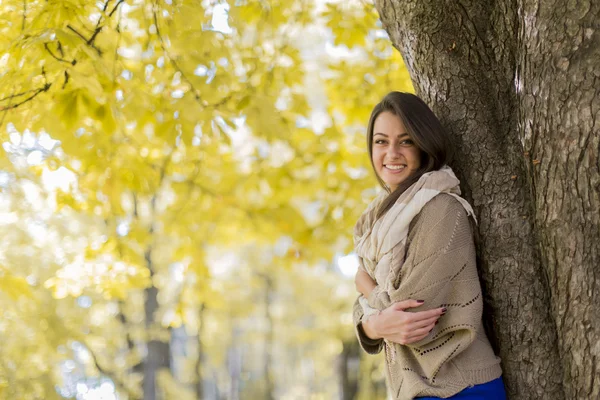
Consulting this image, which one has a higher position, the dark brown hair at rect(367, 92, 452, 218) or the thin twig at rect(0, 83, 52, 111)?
the thin twig at rect(0, 83, 52, 111)

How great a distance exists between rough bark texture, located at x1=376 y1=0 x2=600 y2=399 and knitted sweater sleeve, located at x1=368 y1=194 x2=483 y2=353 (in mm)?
117

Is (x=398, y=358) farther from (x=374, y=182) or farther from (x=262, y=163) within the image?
(x=262, y=163)

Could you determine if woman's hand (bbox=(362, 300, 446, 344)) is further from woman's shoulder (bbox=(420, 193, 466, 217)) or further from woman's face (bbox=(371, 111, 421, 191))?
woman's face (bbox=(371, 111, 421, 191))

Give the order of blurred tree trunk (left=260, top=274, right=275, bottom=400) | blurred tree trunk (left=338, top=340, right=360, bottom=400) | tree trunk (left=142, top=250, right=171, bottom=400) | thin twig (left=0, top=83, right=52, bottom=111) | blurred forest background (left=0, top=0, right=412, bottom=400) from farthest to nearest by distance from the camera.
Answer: blurred tree trunk (left=260, top=274, right=275, bottom=400) < blurred tree trunk (left=338, top=340, right=360, bottom=400) < tree trunk (left=142, top=250, right=171, bottom=400) < blurred forest background (left=0, top=0, right=412, bottom=400) < thin twig (left=0, top=83, right=52, bottom=111)

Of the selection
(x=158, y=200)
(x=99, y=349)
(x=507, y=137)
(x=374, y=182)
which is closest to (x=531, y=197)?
(x=507, y=137)

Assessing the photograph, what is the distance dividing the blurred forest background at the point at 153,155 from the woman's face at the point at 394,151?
1.21 metres

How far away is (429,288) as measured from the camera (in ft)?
7.26

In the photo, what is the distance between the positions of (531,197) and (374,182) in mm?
3610

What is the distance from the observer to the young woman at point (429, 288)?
2.22m

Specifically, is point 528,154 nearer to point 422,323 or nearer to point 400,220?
point 400,220

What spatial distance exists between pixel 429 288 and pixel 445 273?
3.1 inches

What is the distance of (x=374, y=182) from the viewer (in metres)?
5.86

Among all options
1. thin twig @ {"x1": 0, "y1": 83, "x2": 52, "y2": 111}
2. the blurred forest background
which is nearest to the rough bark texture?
the blurred forest background

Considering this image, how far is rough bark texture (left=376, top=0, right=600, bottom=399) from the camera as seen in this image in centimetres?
204
